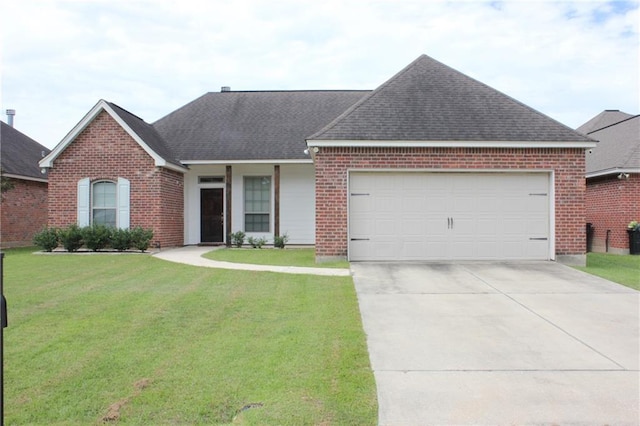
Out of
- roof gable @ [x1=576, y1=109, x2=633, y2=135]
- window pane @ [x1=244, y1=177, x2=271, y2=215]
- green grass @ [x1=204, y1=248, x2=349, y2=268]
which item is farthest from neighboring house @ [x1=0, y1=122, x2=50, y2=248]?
roof gable @ [x1=576, y1=109, x2=633, y2=135]

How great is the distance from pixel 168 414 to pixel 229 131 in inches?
621

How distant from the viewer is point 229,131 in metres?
18.5

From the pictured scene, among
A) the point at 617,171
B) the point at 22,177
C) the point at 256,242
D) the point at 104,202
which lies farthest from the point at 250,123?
the point at 617,171

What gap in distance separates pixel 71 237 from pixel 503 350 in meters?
13.5

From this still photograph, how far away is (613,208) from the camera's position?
16719 millimetres

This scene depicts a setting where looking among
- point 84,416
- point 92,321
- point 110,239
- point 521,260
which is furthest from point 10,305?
point 521,260

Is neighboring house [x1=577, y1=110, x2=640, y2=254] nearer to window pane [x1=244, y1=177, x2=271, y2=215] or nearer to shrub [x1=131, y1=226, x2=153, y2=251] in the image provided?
window pane [x1=244, y1=177, x2=271, y2=215]

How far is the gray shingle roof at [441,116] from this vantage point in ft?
38.5

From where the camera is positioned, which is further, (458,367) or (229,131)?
(229,131)

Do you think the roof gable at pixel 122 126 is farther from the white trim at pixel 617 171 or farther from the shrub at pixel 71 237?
the white trim at pixel 617 171

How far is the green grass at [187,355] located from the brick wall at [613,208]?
41.0 ft

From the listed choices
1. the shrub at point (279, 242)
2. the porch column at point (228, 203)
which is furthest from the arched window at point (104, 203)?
the shrub at point (279, 242)

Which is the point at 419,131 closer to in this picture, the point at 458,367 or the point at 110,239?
the point at 458,367

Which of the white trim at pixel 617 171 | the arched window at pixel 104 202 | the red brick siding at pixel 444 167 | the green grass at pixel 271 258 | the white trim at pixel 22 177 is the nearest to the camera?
the green grass at pixel 271 258
